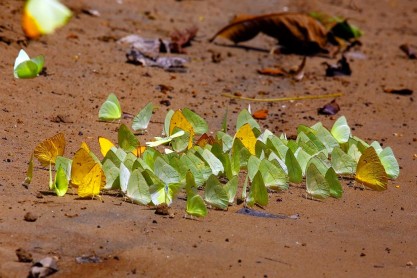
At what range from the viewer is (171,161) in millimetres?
3363

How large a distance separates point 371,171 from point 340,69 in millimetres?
2439

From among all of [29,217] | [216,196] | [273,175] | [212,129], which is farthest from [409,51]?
[29,217]

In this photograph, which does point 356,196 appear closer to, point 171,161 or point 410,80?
point 171,161

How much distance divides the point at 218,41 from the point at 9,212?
13.0 ft

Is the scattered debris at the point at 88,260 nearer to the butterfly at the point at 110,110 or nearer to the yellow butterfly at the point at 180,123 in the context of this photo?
the yellow butterfly at the point at 180,123

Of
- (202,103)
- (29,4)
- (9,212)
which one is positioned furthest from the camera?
(202,103)

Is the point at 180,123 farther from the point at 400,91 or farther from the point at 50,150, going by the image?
the point at 400,91

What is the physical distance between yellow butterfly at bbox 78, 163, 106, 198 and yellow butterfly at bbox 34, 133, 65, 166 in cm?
33

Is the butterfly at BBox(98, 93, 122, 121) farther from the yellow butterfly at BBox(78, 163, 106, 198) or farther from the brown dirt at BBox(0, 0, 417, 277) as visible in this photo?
the yellow butterfly at BBox(78, 163, 106, 198)

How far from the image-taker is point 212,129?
4461mm

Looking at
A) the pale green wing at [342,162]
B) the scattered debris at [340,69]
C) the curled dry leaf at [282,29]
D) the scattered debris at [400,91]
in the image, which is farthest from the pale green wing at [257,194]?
the curled dry leaf at [282,29]

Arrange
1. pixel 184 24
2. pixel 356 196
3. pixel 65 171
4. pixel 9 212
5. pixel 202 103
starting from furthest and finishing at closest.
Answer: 1. pixel 184 24
2. pixel 202 103
3. pixel 356 196
4. pixel 65 171
5. pixel 9 212

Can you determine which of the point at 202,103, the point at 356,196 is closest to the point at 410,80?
the point at 202,103

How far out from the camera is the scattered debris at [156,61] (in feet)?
18.0
